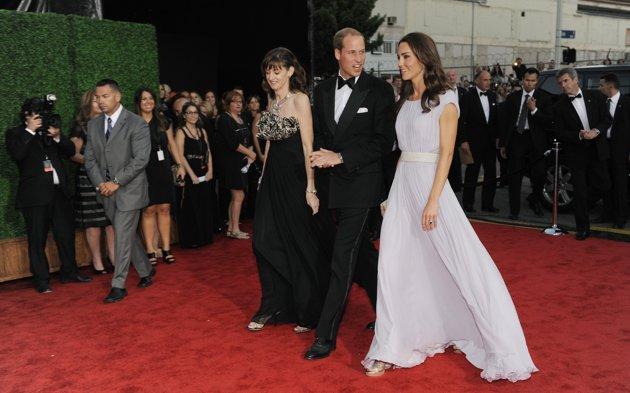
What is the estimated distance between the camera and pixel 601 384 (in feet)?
12.8

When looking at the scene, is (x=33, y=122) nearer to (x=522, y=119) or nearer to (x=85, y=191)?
(x=85, y=191)

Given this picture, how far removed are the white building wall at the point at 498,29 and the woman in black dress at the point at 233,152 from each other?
29.0 meters

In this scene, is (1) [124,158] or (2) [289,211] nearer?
(2) [289,211]

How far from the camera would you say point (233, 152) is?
323 inches

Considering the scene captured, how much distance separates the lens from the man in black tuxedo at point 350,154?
4.26m

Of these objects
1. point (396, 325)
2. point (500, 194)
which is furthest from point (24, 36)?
point (500, 194)

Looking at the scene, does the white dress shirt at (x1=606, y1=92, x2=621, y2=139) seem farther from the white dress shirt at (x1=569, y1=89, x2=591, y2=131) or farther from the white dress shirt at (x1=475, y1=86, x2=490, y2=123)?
the white dress shirt at (x1=475, y1=86, x2=490, y2=123)

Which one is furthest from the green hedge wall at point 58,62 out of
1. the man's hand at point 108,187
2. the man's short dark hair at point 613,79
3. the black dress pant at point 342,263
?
the man's short dark hair at point 613,79

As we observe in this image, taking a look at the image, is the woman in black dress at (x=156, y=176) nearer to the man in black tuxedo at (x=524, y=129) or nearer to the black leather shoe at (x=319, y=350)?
the black leather shoe at (x=319, y=350)

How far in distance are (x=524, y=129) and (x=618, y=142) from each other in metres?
1.22

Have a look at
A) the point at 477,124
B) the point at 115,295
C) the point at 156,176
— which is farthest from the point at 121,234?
the point at 477,124

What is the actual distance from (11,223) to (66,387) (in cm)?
302

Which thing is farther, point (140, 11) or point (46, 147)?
point (140, 11)

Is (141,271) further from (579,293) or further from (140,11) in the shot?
(140,11)
